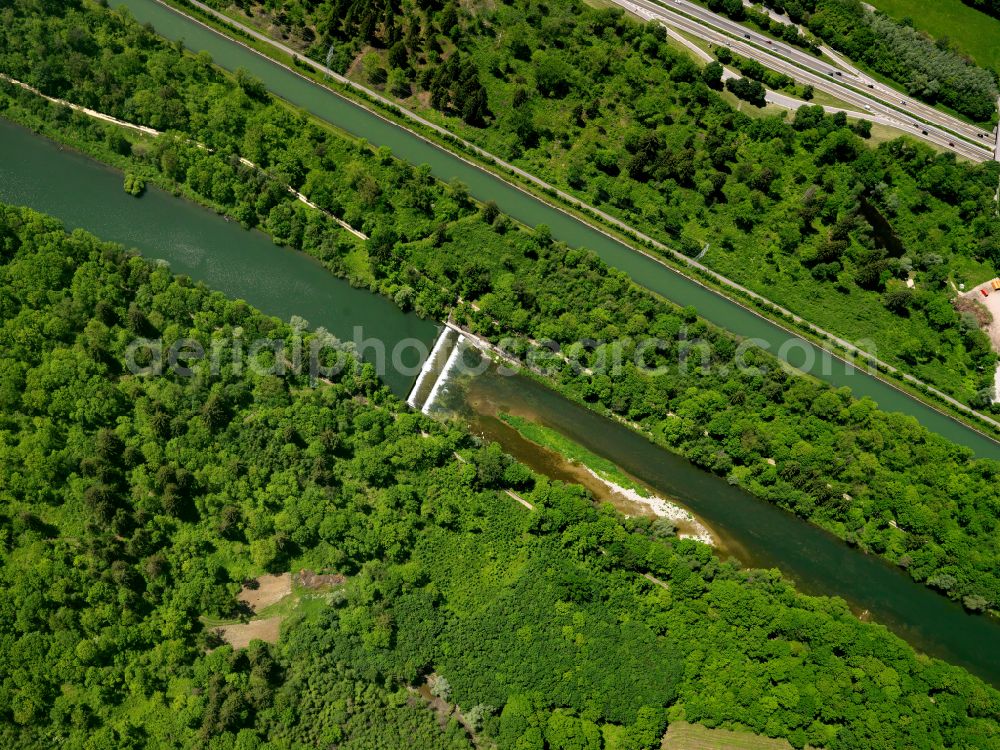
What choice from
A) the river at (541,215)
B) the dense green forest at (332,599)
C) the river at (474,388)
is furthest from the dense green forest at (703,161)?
the dense green forest at (332,599)

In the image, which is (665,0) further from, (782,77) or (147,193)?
(147,193)

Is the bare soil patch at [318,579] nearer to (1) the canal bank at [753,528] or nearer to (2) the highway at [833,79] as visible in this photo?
(1) the canal bank at [753,528]

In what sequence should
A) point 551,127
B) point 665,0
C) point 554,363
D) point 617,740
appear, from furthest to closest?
point 665,0 < point 551,127 < point 554,363 < point 617,740

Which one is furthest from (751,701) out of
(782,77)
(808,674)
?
(782,77)

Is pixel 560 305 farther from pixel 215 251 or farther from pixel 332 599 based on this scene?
pixel 215 251

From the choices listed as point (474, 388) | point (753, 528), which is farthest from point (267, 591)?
point (753, 528)

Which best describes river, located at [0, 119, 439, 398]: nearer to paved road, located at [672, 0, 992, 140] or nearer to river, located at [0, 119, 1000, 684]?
river, located at [0, 119, 1000, 684]
